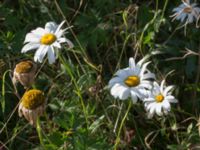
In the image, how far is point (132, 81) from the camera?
1.70 metres

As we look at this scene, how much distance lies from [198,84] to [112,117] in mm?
362

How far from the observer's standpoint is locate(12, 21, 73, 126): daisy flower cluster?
5.13 ft

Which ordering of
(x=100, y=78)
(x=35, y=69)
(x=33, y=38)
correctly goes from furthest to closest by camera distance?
(x=100, y=78)
(x=33, y=38)
(x=35, y=69)

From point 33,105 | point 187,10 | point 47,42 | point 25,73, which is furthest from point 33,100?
point 187,10

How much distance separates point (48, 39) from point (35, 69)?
4.6 inches

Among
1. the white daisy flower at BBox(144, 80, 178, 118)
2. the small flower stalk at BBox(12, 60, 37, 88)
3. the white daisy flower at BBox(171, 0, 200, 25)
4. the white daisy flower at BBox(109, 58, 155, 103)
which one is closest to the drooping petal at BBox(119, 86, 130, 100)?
the white daisy flower at BBox(109, 58, 155, 103)

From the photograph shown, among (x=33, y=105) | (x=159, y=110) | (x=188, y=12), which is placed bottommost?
(x=159, y=110)

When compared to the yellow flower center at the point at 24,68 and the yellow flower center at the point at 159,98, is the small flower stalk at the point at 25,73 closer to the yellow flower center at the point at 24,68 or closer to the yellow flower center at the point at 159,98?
the yellow flower center at the point at 24,68

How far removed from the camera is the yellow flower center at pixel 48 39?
1728 mm

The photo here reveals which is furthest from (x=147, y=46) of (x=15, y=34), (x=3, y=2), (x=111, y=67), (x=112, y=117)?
(x=3, y=2)

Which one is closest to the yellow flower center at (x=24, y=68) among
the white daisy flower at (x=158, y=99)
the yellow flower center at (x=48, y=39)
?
the yellow flower center at (x=48, y=39)

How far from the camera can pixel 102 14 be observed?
2414 millimetres

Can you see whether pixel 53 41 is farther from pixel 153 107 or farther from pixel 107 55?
pixel 107 55

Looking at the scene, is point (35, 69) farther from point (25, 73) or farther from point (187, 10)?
point (187, 10)
